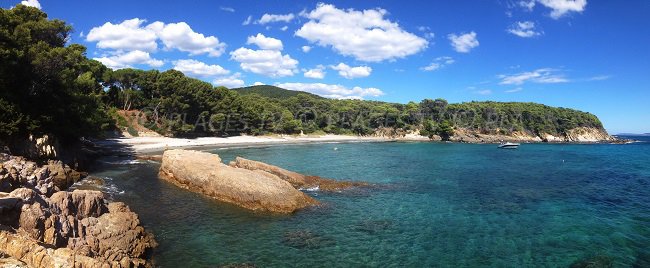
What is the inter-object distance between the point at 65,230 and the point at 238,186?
39.6ft

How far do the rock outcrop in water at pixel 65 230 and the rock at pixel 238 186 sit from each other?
7.61 meters

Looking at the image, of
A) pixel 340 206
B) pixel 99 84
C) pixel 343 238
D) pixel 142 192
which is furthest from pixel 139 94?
pixel 343 238

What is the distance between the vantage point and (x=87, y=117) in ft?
131

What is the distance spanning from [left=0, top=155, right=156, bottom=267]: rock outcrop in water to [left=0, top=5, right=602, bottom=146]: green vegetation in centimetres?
1465

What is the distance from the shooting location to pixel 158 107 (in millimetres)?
84750

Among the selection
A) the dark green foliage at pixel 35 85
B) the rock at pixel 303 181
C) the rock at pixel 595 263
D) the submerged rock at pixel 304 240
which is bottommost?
the submerged rock at pixel 304 240

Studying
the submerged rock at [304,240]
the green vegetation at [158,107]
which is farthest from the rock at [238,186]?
the green vegetation at [158,107]

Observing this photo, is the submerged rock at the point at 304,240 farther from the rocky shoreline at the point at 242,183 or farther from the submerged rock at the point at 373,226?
the rocky shoreline at the point at 242,183

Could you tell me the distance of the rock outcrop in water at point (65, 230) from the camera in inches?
397

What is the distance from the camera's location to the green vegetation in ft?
101

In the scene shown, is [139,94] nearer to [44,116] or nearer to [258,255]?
[44,116]

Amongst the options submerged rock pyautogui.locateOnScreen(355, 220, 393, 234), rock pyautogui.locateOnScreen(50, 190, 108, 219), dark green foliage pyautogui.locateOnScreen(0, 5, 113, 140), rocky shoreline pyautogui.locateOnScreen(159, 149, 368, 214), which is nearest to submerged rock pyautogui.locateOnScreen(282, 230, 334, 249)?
submerged rock pyautogui.locateOnScreen(355, 220, 393, 234)

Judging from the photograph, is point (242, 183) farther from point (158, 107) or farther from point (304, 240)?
point (158, 107)

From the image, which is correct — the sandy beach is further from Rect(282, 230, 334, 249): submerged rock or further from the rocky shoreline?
Rect(282, 230, 334, 249): submerged rock
